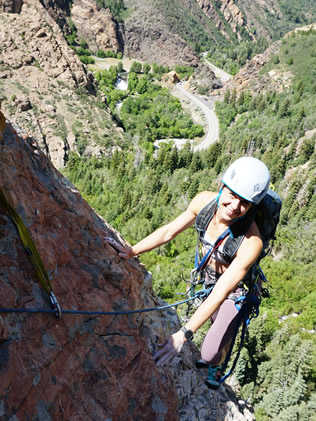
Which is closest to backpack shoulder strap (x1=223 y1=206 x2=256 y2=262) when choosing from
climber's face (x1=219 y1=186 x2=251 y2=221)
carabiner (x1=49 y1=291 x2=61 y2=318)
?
climber's face (x1=219 y1=186 x2=251 y2=221)

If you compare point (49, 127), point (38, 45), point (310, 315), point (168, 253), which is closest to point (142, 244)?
point (310, 315)

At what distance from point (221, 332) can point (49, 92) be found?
6932 cm

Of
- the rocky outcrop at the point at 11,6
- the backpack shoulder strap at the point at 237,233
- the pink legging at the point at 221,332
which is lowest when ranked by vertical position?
the rocky outcrop at the point at 11,6

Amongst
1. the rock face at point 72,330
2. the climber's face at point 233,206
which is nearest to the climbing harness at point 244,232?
the climber's face at point 233,206

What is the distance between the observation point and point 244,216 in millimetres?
3100

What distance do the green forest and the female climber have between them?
0.64 m

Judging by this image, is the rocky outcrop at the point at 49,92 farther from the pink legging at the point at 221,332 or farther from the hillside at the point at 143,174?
the pink legging at the point at 221,332

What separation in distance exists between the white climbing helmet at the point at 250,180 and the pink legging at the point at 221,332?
1453 mm

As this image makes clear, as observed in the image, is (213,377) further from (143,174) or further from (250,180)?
(143,174)

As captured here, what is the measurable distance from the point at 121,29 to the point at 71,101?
244 ft

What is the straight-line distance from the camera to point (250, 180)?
2.81 meters

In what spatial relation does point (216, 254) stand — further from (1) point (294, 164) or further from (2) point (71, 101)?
(2) point (71, 101)

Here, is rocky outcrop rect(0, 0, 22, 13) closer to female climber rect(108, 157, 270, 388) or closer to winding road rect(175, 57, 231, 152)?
winding road rect(175, 57, 231, 152)

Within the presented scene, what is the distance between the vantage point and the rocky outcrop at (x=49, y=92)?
5809cm
